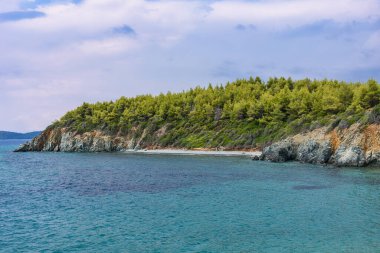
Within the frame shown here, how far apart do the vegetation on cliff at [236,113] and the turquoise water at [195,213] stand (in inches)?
1788

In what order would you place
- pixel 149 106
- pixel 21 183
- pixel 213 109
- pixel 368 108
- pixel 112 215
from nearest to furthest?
1. pixel 112 215
2. pixel 21 183
3. pixel 368 108
4. pixel 213 109
5. pixel 149 106

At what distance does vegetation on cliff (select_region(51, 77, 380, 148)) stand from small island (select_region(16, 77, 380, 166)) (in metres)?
0.25

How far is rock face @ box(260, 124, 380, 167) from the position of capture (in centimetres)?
8256

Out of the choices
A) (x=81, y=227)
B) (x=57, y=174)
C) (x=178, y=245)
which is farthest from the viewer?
(x=57, y=174)

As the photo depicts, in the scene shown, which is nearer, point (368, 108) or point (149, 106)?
point (368, 108)

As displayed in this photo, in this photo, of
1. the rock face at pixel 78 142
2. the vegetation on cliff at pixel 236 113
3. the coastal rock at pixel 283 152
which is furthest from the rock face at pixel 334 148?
the rock face at pixel 78 142

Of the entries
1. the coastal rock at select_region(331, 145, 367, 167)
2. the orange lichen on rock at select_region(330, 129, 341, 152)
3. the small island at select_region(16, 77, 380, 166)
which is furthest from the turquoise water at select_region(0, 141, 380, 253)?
the small island at select_region(16, 77, 380, 166)

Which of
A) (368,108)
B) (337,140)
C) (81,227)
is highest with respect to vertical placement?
(368,108)

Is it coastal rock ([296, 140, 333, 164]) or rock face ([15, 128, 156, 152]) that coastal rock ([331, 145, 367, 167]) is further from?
rock face ([15, 128, 156, 152])

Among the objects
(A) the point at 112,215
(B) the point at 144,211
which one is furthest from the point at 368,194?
(A) the point at 112,215

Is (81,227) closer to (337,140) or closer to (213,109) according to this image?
(337,140)

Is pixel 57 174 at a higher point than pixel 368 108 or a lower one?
lower

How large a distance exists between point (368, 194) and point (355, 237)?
68.7 feet

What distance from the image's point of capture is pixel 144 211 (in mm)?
42906
